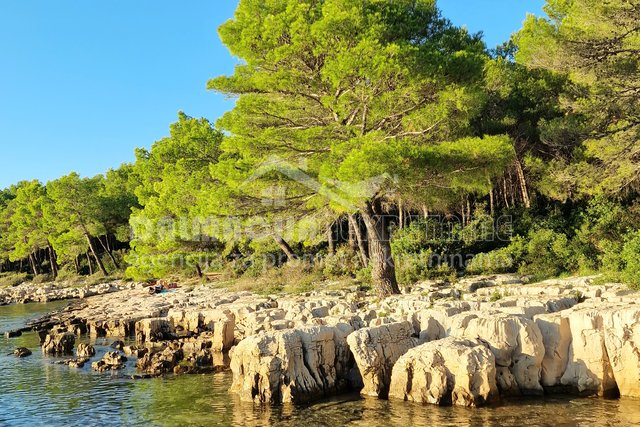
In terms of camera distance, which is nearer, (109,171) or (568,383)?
(568,383)

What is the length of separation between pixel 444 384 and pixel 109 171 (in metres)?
51.2

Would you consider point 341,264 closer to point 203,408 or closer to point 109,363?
point 109,363

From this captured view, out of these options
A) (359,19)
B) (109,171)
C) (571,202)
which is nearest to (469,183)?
(359,19)

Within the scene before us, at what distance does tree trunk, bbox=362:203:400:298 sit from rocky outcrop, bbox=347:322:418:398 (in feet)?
22.3

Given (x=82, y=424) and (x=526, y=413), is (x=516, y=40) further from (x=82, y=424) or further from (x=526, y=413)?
(x=82, y=424)

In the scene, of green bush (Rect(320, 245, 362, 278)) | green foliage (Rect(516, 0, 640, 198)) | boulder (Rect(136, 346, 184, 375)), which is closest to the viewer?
boulder (Rect(136, 346, 184, 375))

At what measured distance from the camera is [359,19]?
1414 cm

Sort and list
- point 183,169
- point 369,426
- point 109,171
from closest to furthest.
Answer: point 369,426
point 183,169
point 109,171

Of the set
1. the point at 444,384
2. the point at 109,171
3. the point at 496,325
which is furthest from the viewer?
the point at 109,171

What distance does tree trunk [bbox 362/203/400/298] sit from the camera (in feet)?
52.0

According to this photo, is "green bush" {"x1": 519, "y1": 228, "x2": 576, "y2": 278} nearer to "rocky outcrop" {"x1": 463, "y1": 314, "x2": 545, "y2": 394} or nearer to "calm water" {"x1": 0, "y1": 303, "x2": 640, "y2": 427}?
"rocky outcrop" {"x1": 463, "y1": 314, "x2": 545, "y2": 394}

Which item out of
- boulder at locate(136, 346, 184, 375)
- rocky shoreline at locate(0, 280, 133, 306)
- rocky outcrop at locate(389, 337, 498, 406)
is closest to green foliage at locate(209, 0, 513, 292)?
boulder at locate(136, 346, 184, 375)

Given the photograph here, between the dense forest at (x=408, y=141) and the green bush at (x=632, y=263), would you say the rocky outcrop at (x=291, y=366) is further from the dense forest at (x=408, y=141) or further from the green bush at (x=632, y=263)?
the green bush at (x=632, y=263)

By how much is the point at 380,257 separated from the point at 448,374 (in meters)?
8.23
